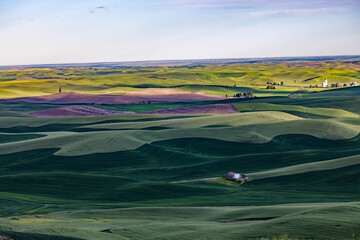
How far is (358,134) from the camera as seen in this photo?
2474 inches

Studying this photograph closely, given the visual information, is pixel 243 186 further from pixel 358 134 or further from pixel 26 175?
pixel 358 134

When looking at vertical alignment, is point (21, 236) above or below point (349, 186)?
above

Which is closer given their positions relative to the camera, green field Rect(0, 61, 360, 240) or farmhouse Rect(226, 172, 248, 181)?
green field Rect(0, 61, 360, 240)

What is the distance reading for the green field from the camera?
80.3ft

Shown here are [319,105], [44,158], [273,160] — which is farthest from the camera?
[319,105]

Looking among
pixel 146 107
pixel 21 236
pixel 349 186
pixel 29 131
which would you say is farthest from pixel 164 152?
pixel 146 107

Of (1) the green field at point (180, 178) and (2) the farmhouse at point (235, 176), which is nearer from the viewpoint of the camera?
(1) the green field at point (180, 178)

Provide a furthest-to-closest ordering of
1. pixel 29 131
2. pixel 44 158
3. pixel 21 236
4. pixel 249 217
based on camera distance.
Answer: pixel 29 131 → pixel 44 158 → pixel 249 217 → pixel 21 236

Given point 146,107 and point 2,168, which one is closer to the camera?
point 2,168

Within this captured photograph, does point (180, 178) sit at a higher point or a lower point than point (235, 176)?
lower

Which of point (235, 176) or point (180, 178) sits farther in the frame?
point (180, 178)

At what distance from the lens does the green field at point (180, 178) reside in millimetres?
24469

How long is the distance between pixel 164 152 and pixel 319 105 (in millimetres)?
48431

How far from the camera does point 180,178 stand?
149 feet
